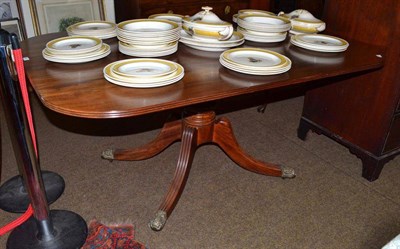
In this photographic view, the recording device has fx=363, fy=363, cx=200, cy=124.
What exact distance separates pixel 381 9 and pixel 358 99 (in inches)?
17.1

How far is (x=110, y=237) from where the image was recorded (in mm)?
1434

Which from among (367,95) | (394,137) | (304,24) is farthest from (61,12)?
(394,137)

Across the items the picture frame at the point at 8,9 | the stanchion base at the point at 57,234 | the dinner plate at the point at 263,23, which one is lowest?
the stanchion base at the point at 57,234

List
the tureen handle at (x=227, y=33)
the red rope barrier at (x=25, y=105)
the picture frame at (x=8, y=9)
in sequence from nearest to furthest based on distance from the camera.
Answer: the red rope barrier at (x=25, y=105) < the tureen handle at (x=227, y=33) < the picture frame at (x=8, y=9)

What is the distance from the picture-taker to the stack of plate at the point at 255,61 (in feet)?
3.72

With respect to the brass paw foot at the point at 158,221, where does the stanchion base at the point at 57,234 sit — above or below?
below

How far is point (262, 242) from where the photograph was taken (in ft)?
4.69

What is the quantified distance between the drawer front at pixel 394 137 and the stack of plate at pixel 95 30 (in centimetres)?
131

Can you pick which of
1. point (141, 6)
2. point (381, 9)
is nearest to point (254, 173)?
point (381, 9)

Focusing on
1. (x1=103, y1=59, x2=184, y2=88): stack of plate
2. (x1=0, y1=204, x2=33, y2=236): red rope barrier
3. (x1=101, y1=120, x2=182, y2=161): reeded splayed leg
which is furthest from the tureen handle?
(x1=0, y1=204, x2=33, y2=236): red rope barrier

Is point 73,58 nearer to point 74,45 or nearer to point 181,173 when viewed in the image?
point 74,45

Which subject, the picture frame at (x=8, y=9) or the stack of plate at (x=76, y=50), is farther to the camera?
the picture frame at (x=8, y=9)

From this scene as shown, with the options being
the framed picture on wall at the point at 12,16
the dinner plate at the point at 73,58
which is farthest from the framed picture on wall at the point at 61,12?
the dinner plate at the point at 73,58

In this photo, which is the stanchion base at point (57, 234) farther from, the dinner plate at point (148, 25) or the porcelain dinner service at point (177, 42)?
the dinner plate at point (148, 25)
